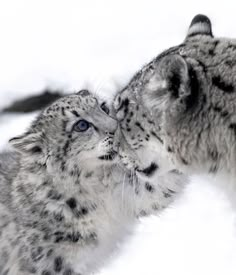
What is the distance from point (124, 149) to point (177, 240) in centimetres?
194

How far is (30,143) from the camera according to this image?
579 centimetres

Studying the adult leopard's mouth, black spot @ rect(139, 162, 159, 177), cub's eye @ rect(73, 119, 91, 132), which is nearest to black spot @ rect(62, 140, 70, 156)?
cub's eye @ rect(73, 119, 91, 132)

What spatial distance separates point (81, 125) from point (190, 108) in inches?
52.5

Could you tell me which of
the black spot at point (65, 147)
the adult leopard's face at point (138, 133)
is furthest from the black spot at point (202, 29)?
the black spot at point (65, 147)

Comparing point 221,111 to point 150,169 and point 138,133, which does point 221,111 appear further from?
point 150,169

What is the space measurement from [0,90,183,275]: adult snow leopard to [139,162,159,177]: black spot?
40 centimetres

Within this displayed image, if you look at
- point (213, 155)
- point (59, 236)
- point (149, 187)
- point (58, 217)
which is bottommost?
point (59, 236)

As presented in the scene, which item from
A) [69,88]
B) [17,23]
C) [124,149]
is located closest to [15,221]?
[124,149]

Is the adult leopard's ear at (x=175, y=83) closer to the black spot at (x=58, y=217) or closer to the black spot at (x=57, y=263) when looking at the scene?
the black spot at (x=58, y=217)

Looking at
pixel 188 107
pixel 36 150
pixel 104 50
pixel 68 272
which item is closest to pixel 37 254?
pixel 68 272

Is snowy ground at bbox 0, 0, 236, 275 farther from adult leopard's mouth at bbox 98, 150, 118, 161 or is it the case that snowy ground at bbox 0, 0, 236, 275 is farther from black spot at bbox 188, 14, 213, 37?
black spot at bbox 188, 14, 213, 37

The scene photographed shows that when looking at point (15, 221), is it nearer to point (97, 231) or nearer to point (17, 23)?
point (97, 231)

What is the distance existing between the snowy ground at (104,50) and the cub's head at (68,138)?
4.75ft

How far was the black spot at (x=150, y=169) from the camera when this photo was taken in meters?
5.16
